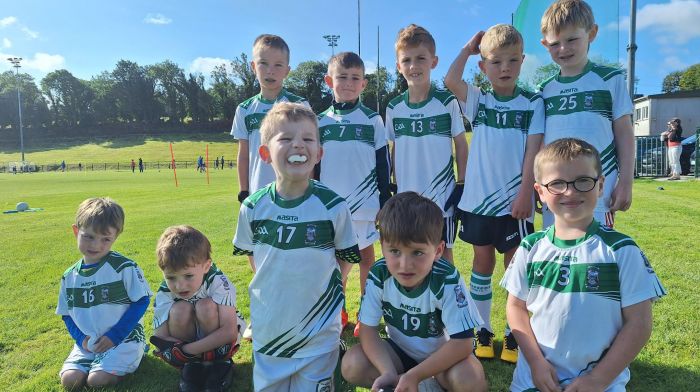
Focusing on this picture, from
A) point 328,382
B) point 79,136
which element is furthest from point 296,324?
point 79,136

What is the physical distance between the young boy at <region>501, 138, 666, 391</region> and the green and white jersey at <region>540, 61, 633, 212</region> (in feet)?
2.87

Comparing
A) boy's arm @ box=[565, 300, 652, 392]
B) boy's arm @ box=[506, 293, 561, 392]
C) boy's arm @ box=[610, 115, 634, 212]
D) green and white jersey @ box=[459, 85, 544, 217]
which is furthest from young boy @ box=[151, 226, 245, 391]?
boy's arm @ box=[610, 115, 634, 212]

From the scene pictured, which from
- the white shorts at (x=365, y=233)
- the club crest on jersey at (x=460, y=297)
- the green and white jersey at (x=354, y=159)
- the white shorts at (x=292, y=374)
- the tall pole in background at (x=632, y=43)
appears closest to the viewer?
the club crest on jersey at (x=460, y=297)

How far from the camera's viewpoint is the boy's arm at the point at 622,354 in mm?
2115

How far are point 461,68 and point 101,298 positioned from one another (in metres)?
3.31

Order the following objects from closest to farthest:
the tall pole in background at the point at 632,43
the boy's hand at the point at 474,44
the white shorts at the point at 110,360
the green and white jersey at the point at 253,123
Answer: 1. the white shorts at the point at 110,360
2. the boy's hand at the point at 474,44
3. the green and white jersey at the point at 253,123
4. the tall pole in background at the point at 632,43

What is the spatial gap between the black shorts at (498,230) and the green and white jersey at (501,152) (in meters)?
0.06

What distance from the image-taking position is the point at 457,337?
92.7 inches

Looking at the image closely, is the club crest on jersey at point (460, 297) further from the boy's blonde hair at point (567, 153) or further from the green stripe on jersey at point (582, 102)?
the green stripe on jersey at point (582, 102)

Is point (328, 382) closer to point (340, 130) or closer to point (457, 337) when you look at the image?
point (457, 337)

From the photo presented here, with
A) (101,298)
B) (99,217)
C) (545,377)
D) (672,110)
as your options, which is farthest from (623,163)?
(672,110)

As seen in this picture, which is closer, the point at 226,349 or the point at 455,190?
the point at 226,349

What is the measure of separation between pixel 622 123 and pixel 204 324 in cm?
331

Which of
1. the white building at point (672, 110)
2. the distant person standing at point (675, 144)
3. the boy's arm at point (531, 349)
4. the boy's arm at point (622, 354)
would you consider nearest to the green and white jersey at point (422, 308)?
the boy's arm at point (531, 349)
